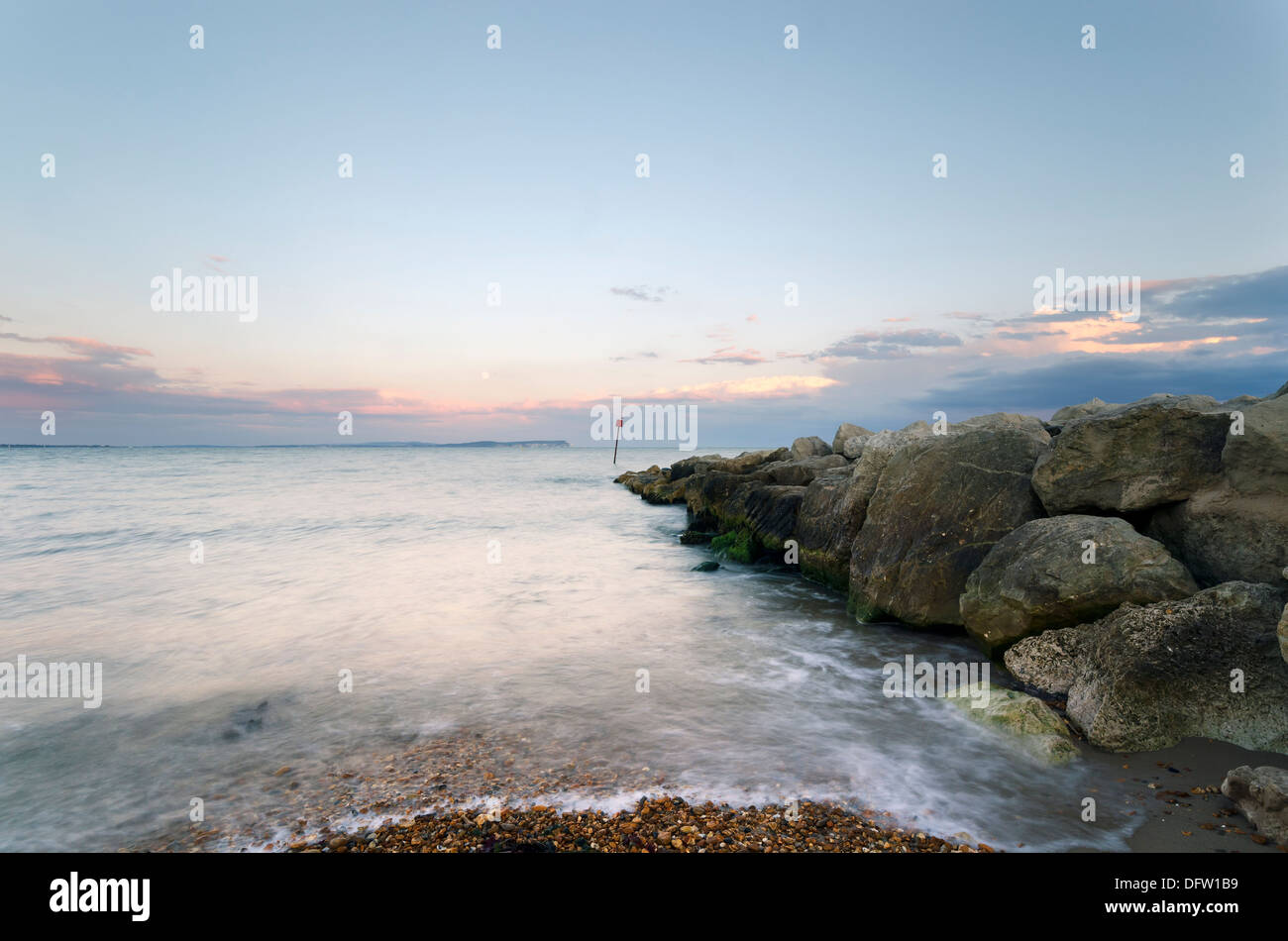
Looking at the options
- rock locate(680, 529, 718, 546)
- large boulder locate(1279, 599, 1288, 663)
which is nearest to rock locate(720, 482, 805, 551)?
rock locate(680, 529, 718, 546)

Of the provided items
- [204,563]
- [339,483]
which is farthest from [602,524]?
[339,483]

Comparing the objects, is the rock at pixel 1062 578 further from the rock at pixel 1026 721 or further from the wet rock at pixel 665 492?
the wet rock at pixel 665 492

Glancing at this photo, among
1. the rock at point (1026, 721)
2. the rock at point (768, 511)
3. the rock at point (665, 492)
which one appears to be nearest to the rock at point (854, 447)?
the rock at point (768, 511)

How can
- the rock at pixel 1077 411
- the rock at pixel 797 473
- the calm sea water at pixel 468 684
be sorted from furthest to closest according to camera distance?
the rock at pixel 797 473 → the rock at pixel 1077 411 → the calm sea water at pixel 468 684

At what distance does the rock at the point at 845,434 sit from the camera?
66.6ft

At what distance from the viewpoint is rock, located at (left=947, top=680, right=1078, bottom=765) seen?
17.4 feet

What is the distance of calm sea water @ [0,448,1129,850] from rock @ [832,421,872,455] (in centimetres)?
691

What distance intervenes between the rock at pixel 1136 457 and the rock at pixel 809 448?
1511cm

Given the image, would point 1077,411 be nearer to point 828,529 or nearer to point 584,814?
point 828,529

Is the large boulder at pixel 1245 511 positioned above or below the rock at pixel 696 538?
above

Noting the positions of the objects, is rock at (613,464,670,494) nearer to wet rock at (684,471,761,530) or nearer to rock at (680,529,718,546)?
wet rock at (684,471,761,530)

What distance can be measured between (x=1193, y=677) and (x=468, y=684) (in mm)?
7149
